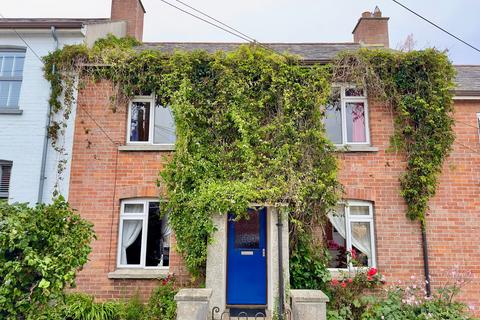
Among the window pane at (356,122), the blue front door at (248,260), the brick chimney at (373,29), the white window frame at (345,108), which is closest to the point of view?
the blue front door at (248,260)

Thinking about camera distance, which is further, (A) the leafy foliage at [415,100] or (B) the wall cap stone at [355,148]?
(B) the wall cap stone at [355,148]

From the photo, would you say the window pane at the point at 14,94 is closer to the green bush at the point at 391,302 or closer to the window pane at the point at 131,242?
the window pane at the point at 131,242

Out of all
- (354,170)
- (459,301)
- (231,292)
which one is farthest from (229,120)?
(459,301)

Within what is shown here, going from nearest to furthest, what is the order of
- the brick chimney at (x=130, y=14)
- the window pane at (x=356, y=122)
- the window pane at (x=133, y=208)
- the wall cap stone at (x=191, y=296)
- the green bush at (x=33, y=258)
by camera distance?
the green bush at (x=33, y=258) < the wall cap stone at (x=191, y=296) < the window pane at (x=133, y=208) < the window pane at (x=356, y=122) < the brick chimney at (x=130, y=14)

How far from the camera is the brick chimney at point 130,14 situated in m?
12.7

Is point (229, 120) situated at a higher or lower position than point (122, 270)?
higher

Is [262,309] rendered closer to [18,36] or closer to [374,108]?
[374,108]

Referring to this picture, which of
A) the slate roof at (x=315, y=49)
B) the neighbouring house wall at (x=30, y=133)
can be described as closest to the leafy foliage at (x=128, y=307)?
the neighbouring house wall at (x=30, y=133)

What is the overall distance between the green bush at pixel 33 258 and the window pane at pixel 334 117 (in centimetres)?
648

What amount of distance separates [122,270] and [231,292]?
259 centimetres

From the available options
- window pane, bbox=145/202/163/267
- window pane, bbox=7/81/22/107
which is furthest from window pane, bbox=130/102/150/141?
window pane, bbox=7/81/22/107

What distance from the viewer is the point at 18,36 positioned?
31.2 ft

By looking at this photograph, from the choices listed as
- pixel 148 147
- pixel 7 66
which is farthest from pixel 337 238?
pixel 7 66

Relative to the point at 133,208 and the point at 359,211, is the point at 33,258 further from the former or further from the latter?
the point at 359,211
